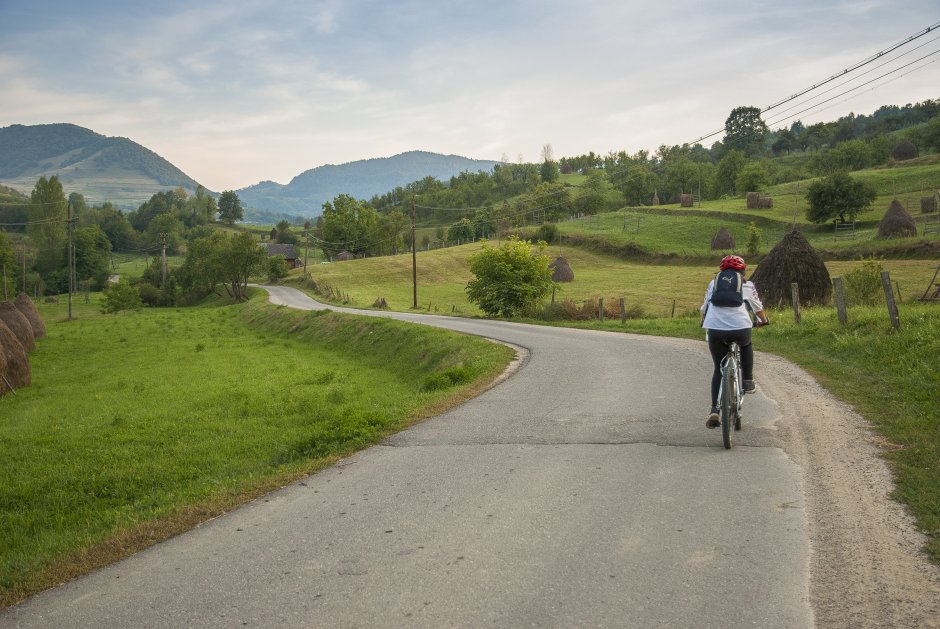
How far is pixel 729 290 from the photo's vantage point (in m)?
8.34

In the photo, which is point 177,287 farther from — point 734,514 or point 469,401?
point 734,514

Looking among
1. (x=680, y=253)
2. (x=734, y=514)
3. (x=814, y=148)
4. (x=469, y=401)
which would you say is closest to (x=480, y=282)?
(x=469, y=401)

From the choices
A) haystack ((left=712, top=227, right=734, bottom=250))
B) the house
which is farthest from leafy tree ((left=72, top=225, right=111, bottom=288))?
haystack ((left=712, top=227, right=734, bottom=250))

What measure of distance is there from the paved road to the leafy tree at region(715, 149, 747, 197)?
124975mm

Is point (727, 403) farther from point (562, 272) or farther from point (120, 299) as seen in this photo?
point (120, 299)

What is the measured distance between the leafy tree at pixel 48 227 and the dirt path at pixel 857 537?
12081 cm

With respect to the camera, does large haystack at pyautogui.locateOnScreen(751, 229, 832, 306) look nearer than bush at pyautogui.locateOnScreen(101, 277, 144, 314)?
Yes

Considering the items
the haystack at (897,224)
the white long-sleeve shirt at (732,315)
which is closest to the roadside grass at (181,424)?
the white long-sleeve shirt at (732,315)

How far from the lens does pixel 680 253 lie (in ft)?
241

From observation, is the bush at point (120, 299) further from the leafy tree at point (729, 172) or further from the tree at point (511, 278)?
the leafy tree at point (729, 172)

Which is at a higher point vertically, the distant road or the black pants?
the black pants

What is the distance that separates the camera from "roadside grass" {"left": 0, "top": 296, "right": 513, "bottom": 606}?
6.86 m

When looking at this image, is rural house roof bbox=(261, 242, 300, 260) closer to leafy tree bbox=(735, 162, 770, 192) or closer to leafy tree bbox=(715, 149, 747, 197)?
leafy tree bbox=(715, 149, 747, 197)

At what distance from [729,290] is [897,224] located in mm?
59019
